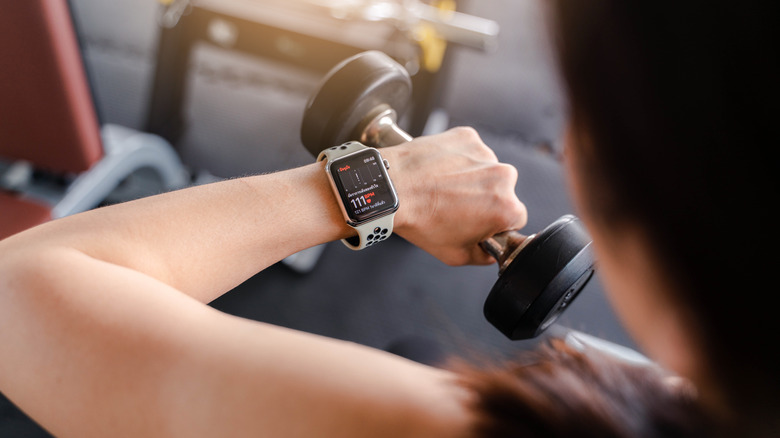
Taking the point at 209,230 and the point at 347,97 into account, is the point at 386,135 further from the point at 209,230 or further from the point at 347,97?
the point at 209,230

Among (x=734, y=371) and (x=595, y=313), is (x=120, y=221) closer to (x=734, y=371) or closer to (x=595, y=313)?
(x=734, y=371)

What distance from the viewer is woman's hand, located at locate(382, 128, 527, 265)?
700mm

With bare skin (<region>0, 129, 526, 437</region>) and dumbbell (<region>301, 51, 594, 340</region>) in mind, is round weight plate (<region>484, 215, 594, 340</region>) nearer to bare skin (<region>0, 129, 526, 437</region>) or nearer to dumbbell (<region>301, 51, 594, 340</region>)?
dumbbell (<region>301, 51, 594, 340</region>)

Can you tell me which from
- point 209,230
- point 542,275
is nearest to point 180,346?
point 209,230

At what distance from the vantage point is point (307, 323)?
4.50 feet

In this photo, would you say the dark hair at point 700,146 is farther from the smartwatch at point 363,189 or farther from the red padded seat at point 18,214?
the red padded seat at point 18,214

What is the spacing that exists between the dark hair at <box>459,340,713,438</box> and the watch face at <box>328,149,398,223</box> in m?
0.26

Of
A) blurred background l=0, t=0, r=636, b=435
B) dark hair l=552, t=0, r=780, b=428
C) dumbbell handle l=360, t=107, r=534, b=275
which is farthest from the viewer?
blurred background l=0, t=0, r=636, b=435

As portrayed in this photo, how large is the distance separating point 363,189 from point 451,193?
0.14 m

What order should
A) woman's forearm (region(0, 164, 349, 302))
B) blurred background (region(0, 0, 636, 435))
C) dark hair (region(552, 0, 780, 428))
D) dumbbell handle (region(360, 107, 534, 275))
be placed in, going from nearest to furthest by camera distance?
1. dark hair (region(552, 0, 780, 428))
2. woman's forearm (region(0, 164, 349, 302))
3. dumbbell handle (region(360, 107, 534, 275))
4. blurred background (region(0, 0, 636, 435))

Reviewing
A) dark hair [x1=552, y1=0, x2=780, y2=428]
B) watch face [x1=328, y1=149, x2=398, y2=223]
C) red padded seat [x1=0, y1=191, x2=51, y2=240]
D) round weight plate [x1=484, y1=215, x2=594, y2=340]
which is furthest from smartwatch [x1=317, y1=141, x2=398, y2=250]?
red padded seat [x1=0, y1=191, x2=51, y2=240]

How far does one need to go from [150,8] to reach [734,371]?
2373 millimetres

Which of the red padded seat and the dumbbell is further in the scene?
the red padded seat

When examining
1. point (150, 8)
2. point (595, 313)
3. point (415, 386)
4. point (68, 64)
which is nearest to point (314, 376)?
point (415, 386)
